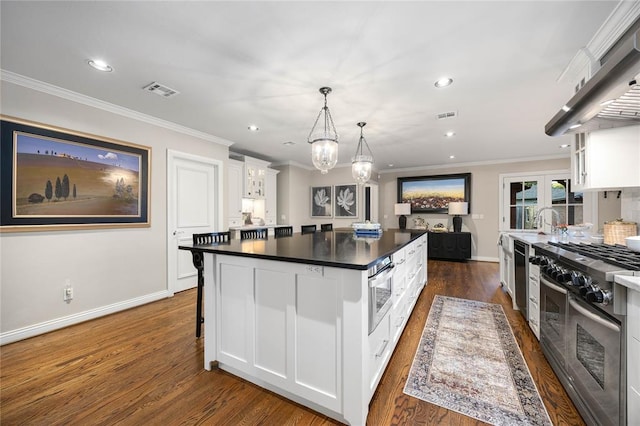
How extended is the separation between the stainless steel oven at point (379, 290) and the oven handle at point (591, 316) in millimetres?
1048

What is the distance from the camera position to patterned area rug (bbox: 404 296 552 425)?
5.15 feet

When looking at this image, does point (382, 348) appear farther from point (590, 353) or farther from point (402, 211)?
point (402, 211)

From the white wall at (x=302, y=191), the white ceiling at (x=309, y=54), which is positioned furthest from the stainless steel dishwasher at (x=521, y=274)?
the white wall at (x=302, y=191)

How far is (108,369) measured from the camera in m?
2.00

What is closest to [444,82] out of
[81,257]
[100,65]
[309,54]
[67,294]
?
[309,54]

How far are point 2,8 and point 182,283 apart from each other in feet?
10.9

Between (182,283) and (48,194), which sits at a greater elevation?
(48,194)

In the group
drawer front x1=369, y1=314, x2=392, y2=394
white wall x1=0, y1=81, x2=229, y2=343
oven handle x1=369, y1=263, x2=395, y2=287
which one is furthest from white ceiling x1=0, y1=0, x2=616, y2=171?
drawer front x1=369, y1=314, x2=392, y2=394

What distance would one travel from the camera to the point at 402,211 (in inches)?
273

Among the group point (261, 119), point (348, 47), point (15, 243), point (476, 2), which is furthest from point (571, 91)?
point (15, 243)

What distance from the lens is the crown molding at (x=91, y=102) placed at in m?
2.41

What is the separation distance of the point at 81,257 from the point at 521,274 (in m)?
4.85

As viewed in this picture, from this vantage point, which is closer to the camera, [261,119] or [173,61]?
[173,61]

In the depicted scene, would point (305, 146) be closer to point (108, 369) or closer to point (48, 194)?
point (48, 194)
